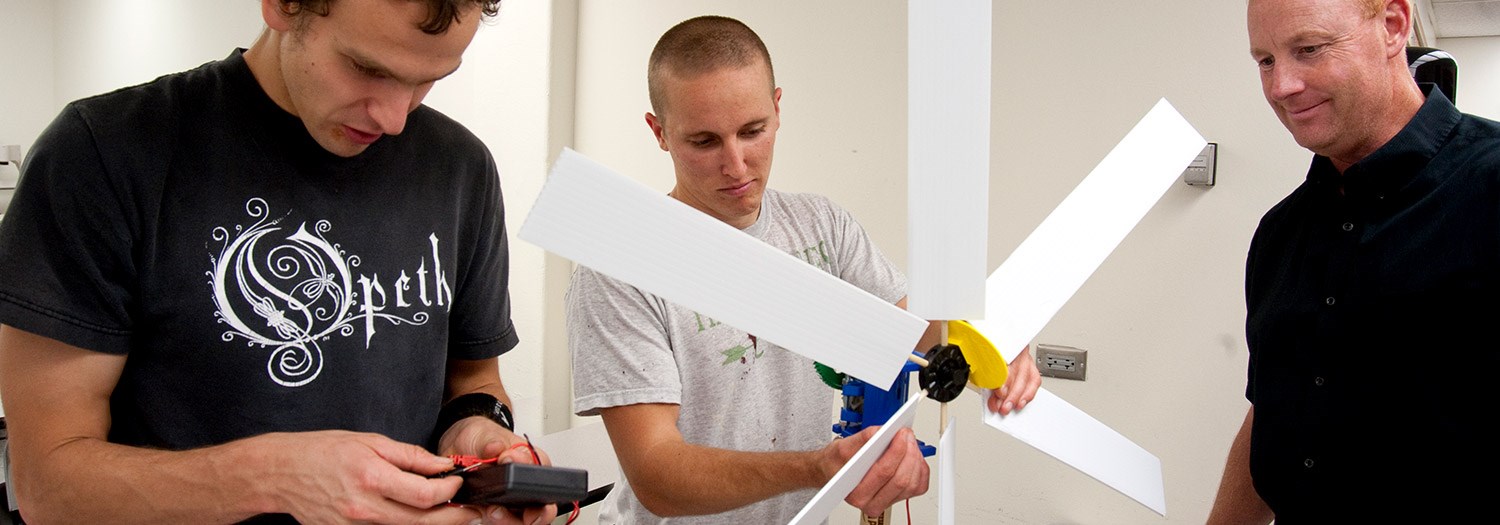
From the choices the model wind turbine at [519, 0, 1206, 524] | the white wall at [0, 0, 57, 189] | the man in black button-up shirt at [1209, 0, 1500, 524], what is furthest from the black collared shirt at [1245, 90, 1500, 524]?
the white wall at [0, 0, 57, 189]

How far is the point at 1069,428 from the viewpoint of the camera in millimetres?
1165

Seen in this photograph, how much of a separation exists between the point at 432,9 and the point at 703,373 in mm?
728

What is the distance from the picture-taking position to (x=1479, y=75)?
8.79 ft

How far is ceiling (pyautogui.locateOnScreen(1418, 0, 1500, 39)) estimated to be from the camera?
2.34m

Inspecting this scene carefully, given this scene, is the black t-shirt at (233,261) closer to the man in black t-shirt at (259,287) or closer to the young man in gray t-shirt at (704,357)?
the man in black t-shirt at (259,287)

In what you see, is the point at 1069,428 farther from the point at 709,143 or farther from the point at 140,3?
the point at 140,3

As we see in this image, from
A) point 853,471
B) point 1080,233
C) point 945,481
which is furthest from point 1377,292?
point 853,471

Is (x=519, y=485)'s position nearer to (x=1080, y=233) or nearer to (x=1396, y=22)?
(x=1080, y=233)

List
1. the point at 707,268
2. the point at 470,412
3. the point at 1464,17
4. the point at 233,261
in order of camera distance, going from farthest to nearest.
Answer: the point at 1464,17
the point at 470,412
the point at 233,261
the point at 707,268

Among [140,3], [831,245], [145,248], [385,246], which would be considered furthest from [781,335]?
[140,3]

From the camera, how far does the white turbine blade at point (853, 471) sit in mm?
946

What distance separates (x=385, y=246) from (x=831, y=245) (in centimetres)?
79

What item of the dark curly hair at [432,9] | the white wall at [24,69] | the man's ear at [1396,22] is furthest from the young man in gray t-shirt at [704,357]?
the white wall at [24,69]

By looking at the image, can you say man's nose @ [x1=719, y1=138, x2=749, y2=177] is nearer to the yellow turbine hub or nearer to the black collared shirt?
the yellow turbine hub
